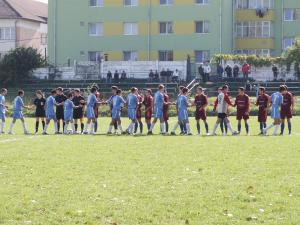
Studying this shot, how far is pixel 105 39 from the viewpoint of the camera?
256 feet

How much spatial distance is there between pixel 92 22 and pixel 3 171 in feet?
208

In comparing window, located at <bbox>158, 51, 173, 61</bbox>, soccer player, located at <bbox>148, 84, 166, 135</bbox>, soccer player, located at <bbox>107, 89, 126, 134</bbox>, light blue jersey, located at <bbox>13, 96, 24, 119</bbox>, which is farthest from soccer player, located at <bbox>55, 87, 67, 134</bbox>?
window, located at <bbox>158, 51, 173, 61</bbox>

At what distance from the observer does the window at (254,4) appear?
256ft

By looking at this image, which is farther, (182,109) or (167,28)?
(167,28)

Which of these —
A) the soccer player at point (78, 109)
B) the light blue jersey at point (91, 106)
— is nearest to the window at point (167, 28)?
the soccer player at point (78, 109)

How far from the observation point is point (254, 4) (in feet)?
258

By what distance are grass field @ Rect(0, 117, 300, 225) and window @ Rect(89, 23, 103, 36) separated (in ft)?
184

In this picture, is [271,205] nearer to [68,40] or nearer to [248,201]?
[248,201]

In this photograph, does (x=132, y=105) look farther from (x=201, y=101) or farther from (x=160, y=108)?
(x=201, y=101)

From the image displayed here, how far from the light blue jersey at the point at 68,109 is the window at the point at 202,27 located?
45.4 meters

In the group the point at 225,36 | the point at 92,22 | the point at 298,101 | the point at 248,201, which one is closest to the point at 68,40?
the point at 92,22

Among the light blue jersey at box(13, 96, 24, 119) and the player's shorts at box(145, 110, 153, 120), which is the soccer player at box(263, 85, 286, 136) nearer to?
the player's shorts at box(145, 110, 153, 120)

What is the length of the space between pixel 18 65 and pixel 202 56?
1794 cm

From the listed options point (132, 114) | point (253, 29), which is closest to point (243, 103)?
point (132, 114)
